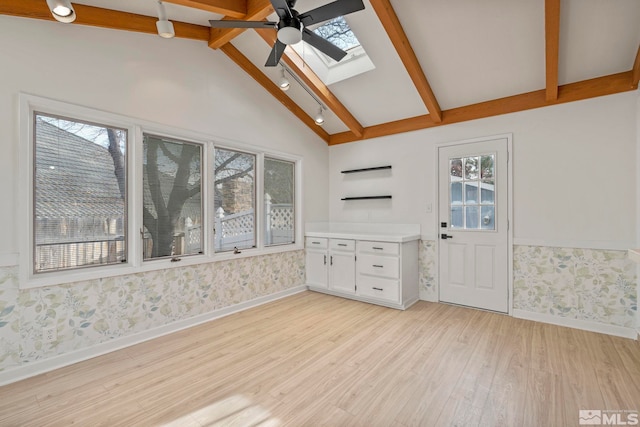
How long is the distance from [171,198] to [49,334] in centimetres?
146

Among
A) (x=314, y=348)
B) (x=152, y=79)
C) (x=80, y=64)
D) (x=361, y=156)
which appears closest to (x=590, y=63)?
(x=361, y=156)

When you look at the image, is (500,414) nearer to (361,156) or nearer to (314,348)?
(314,348)

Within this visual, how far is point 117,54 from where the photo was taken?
2625 mm

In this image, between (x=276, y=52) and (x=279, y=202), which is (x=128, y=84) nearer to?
(x=276, y=52)

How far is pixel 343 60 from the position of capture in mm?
3678

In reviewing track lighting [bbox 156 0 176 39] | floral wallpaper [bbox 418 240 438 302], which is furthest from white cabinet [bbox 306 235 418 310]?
track lighting [bbox 156 0 176 39]

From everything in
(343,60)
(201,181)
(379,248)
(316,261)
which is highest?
(343,60)

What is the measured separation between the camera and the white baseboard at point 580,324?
2840 millimetres

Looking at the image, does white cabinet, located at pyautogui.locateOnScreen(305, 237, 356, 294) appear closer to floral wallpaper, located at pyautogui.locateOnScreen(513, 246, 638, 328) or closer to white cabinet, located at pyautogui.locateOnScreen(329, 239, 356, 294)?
white cabinet, located at pyautogui.locateOnScreen(329, 239, 356, 294)

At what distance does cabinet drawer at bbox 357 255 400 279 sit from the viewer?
12.0ft

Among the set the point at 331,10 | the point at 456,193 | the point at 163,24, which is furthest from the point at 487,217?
the point at 163,24

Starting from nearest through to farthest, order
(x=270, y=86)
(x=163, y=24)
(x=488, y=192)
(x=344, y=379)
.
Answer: (x=344, y=379) < (x=163, y=24) < (x=488, y=192) < (x=270, y=86)

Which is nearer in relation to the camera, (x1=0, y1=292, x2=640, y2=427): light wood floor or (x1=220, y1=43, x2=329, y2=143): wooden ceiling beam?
(x1=0, y1=292, x2=640, y2=427): light wood floor

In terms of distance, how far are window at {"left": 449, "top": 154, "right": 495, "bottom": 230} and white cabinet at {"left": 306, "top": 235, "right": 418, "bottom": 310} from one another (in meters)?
0.70
